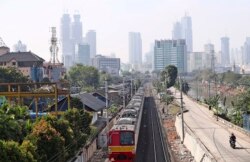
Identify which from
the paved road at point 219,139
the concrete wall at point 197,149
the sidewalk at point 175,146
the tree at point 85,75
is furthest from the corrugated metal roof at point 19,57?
the concrete wall at point 197,149

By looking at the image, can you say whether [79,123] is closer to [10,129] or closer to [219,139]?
[10,129]

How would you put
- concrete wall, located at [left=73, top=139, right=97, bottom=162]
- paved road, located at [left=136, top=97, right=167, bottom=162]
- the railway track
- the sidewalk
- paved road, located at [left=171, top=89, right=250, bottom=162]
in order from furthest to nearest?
the railway track
paved road, located at [left=136, top=97, right=167, bottom=162]
the sidewalk
paved road, located at [left=171, top=89, right=250, bottom=162]
concrete wall, located at [left=73, top=139, right=97, bottom=162]

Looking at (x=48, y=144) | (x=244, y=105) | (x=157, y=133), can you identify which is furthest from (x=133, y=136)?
(x=244, y=105)

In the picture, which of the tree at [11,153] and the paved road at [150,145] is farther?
the paved road at [150,145]

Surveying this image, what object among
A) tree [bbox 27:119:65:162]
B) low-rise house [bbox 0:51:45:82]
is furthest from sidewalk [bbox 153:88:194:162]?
low-rise house [bbox 0:51:45:82]

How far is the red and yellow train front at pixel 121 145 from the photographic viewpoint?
2989cm

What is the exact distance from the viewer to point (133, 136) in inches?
1190

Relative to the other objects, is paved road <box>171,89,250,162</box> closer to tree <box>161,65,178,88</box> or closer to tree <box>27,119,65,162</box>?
tree <box>27,119,65,162</box>

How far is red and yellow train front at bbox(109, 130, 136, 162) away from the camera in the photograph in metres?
29.9

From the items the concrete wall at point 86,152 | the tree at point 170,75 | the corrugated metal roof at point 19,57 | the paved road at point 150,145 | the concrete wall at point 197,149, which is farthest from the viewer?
the tree at point 170,75

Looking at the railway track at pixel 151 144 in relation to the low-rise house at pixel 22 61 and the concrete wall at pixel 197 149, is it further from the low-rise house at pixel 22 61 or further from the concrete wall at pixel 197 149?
the low-rise house at pixel 22 61

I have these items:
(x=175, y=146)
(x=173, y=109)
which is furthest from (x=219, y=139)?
(x=173, y=109)

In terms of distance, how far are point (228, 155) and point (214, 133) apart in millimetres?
12515

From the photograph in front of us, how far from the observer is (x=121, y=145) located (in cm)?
3003
